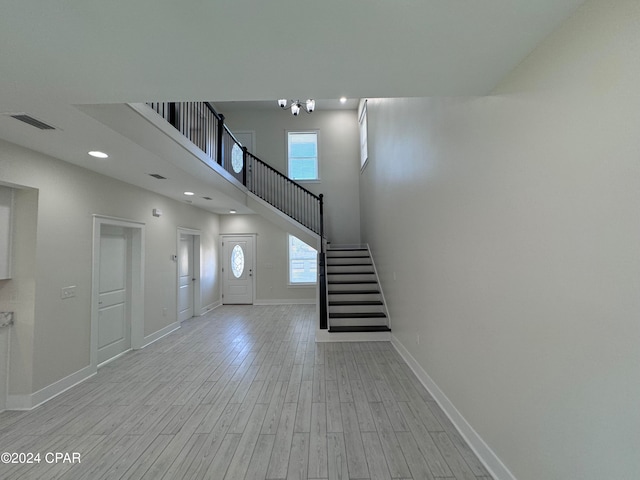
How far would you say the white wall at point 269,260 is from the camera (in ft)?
26.6

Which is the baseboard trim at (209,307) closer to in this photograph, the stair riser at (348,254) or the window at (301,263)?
the window at (301,263)

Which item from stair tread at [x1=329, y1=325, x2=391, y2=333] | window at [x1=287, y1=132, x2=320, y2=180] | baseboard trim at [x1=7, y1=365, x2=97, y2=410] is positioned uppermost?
window at [x1=287, y1=132, x2=320, y2=180]

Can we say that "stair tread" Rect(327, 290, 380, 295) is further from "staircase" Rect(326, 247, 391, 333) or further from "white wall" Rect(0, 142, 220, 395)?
"white wall" Rect(0, 142, 220, 395)

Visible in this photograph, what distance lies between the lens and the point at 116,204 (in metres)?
4.01

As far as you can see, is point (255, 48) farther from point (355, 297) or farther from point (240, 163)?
point (240, 163)

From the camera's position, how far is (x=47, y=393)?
299 cm

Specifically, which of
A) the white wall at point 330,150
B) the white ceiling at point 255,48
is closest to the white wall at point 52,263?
the white ceiling at point 255,48

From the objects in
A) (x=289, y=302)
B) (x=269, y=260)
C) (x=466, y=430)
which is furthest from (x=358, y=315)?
(x=269, y=260)

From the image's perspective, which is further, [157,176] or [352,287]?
[352,287]

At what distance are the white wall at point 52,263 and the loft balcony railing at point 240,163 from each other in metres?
1.30

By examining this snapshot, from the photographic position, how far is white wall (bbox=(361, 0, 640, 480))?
108 centimetres

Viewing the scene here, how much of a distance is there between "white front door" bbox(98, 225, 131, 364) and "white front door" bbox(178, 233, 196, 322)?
55.5 inches

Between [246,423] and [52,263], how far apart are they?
2670 millimetres

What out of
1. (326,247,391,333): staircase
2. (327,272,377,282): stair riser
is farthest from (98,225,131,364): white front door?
(327,272,377,282): stair riser
